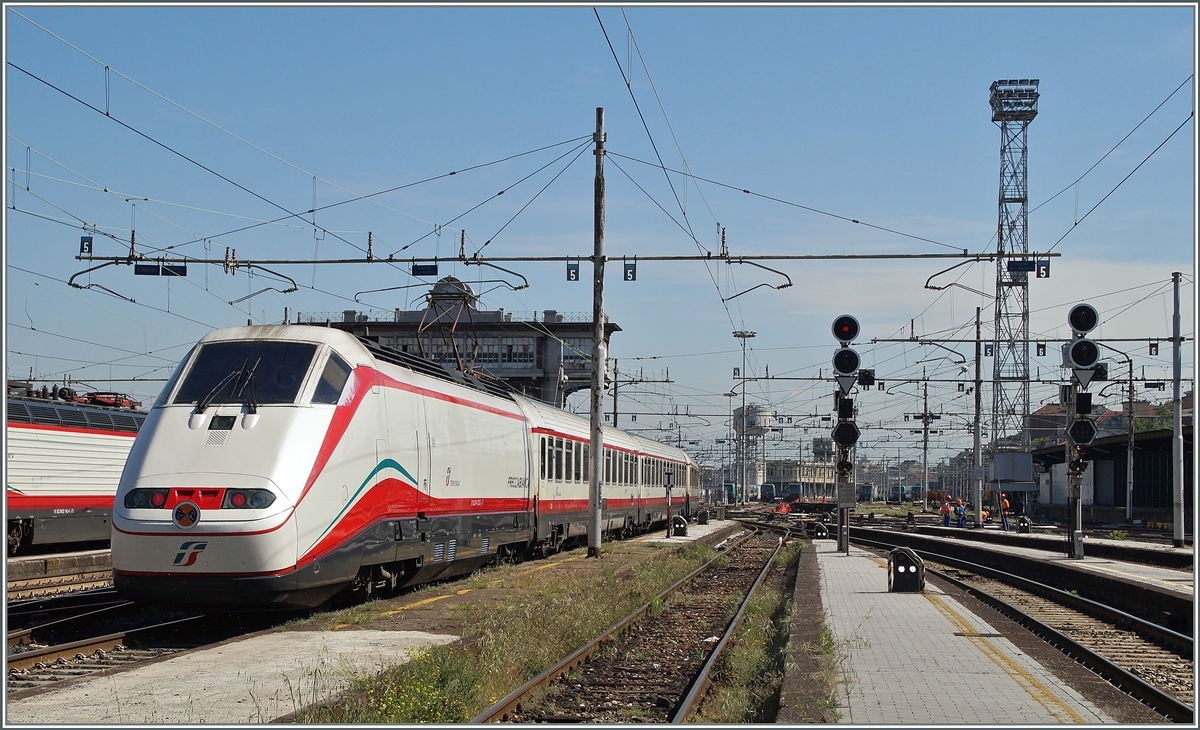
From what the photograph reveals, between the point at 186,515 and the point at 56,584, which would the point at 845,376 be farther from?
the point at 56,584

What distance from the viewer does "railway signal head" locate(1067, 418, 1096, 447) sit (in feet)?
63.5

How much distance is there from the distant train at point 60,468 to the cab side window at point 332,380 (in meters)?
10.5

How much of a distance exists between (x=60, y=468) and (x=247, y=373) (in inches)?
487

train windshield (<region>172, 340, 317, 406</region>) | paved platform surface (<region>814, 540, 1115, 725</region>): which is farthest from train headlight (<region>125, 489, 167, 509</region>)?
paved platform surface (<region>814, 540, 1115, 725</region>)

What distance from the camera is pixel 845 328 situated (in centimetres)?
1945

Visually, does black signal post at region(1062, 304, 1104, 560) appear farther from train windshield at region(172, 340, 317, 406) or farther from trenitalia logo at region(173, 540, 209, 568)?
trenitalia logo at region(173, 540, 209, 568)

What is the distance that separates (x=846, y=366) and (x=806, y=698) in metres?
11.6

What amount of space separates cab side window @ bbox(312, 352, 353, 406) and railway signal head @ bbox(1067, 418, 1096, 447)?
43.2ft

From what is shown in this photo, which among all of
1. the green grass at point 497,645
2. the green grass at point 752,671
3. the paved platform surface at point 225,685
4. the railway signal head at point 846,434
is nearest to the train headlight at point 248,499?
the paved platform surface at point 225,685

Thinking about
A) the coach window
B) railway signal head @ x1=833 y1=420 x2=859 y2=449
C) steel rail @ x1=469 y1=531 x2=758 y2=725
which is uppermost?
railway signal head @ x1=833 y1=420 x2=859 y2=449

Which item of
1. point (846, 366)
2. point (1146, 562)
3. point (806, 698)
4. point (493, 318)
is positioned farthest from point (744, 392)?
point (806, 698)

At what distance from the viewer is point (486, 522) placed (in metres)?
18.5

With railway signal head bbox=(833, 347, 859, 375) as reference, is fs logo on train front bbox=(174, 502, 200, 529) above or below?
below

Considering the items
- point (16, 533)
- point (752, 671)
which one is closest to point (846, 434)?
point (752, 671)
